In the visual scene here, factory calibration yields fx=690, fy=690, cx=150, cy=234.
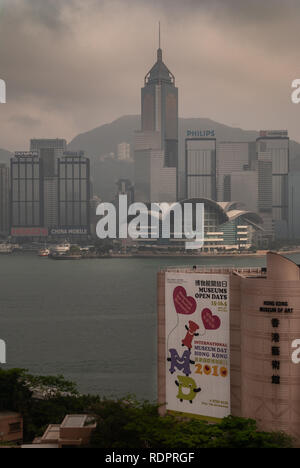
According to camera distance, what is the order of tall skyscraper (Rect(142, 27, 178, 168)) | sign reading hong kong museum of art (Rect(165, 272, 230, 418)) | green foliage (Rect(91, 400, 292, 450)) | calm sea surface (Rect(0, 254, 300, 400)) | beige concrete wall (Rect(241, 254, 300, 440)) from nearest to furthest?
green foliage (Rect(91, 400, 292, 450)), beige concrete wall (Rect(241, 254, 300, 440)), sign reading hong kong museum of art (Rect(165, 272, 230, 418)), calm sea surface (Rect(0, 254, 300, 400)), tall skyscraper (Rect(142, 27, 178, 168))

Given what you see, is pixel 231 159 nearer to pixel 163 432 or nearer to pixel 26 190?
pixel 26 190

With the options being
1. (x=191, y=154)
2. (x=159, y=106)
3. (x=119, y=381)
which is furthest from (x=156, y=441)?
(x=159, y=106)

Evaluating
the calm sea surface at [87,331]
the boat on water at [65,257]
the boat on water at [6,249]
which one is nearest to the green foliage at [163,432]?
the calm sea surface at [87,331]

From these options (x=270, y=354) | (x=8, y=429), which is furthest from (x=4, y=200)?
(x=270, y=354)

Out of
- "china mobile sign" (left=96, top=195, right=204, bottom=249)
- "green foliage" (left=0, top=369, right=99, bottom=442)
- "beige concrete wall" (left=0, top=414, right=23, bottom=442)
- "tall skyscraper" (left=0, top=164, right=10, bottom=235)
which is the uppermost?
"tall skyscraper" (left=0, top=164, right=10, bottom=235)

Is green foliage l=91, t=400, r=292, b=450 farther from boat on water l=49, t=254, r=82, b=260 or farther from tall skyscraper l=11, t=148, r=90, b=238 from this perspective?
tall skyscraper l=11, t=148, r=90, b=238

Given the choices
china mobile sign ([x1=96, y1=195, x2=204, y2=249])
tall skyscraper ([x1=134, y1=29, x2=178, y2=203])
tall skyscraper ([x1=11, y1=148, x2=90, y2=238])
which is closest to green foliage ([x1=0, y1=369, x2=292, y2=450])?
china mobile sign ([x1=96, y1=195, x2=204, y2=249])

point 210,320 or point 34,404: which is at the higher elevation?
point 210,320
